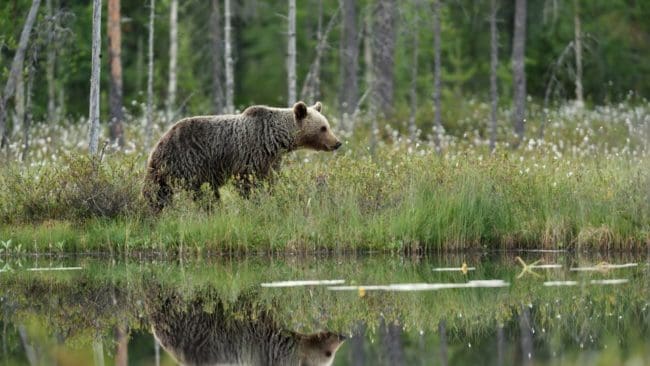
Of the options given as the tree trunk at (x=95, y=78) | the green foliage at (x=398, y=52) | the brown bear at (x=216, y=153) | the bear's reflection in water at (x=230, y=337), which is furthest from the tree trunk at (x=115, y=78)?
the bear's reflection in water at (x=230, y=337)

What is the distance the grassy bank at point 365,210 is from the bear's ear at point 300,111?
2.82 ft

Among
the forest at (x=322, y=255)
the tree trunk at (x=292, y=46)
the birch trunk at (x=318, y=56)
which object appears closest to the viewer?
the forest at (x=322, y=255)

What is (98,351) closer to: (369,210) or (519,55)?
(369,210)

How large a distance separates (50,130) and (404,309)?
16.4 metres

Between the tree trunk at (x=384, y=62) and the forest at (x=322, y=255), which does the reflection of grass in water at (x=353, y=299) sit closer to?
the forest at (x=322, y=255)

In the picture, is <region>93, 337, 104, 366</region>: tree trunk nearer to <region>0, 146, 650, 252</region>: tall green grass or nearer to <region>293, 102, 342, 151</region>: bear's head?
<region>0, 146, 650, 252</region>: tall green grass

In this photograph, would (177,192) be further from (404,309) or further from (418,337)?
(418,337)

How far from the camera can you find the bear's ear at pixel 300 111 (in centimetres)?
1670

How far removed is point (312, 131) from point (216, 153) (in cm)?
152

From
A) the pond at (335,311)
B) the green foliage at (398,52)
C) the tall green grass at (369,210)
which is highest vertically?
the green foliage at (398,52)

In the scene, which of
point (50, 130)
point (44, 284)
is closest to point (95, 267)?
point (44, 284)

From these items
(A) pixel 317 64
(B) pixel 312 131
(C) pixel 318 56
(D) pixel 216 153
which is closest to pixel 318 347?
(D) pixel 216 153

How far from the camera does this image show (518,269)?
13.1 m

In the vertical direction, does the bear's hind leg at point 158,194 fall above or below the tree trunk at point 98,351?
above
